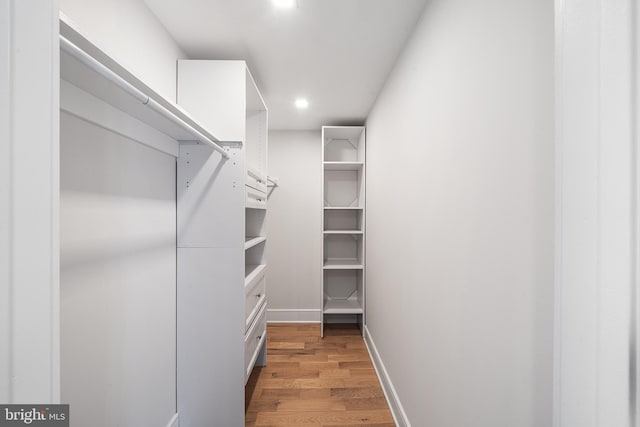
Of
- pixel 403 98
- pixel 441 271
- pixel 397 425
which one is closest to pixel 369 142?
pixel 403 98

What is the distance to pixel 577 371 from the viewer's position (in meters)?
0.44

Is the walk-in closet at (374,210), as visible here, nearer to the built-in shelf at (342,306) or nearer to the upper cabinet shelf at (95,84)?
the upper cabinet shelf at (95,84)

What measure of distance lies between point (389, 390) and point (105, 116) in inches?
85.7

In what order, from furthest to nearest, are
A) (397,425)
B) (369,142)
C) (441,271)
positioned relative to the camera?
(369,142), (397,425), (441,271)

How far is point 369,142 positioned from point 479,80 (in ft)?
6.16

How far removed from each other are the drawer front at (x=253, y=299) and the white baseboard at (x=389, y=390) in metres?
1.03

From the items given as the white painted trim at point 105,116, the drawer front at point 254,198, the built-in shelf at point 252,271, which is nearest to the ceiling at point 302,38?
the white painted trim at point 105,116

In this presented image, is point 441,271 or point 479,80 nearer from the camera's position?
point 479,80

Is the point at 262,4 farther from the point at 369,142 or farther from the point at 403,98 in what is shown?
the point at 369,142

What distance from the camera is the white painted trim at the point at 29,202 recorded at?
14.4 inches

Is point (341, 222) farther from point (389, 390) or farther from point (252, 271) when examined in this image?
point (389, 390)

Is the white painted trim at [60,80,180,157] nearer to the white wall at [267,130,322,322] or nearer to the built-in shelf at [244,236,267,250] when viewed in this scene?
the built-in shelf at [244,236,267,250]

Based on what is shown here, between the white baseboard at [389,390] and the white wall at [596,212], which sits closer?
the white wall at [596,212]

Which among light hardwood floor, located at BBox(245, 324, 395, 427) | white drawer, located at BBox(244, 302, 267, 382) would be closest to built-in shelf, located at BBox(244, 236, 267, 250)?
white drawer, located at BBox(244, 302, 267, 382)
